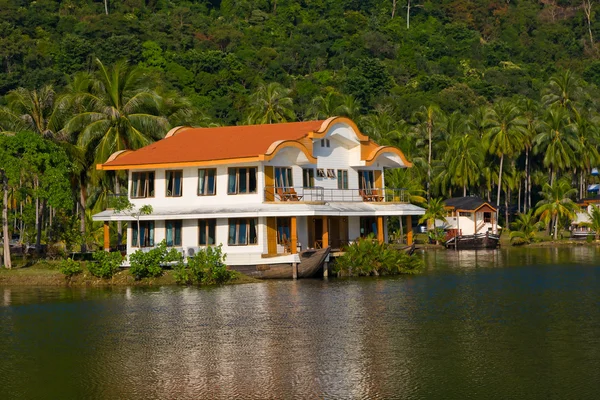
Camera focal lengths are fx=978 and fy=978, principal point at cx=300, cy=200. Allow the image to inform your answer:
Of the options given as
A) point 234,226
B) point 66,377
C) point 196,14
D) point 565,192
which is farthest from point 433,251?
point 196,14

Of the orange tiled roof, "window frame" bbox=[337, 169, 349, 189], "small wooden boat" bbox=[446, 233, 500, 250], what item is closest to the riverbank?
the orange tiled roof

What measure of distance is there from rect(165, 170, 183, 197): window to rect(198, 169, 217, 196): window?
1.24 m

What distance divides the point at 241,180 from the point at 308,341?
866 inches

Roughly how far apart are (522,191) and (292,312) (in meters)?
79.9

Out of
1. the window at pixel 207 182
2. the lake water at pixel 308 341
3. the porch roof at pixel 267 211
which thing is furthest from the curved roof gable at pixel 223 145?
the lake water at pixel 308 341

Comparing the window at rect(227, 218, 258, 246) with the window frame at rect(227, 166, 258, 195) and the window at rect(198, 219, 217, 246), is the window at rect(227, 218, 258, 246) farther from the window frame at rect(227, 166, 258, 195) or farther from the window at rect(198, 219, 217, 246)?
the window frame at rect(227, 166, 258, 195)

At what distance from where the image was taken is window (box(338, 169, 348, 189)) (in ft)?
179

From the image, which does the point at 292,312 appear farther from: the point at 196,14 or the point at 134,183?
the point at 196,14

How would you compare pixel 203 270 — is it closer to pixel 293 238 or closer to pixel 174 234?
pixel 293 238

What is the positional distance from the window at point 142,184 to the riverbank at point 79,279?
6.31 m

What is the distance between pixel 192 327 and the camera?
3142cm

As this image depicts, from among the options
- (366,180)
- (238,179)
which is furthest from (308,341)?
(366,180)

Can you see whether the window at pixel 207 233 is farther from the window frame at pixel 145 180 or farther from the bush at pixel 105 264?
the bush at pixel 105 264

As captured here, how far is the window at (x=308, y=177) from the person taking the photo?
5178 cm
